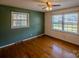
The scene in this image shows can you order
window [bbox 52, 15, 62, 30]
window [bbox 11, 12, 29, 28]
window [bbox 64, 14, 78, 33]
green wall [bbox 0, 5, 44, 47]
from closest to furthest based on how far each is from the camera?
green wall [bbox 0, 5, 44, 47], window [bbox 64, 14, 78, 33], window [bbox 11, 12, 29, 28], window [bbox 52, 15, 62, 30]

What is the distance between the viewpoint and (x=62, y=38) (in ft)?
20.9

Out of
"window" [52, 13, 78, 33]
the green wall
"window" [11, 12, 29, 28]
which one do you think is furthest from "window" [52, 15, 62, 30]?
"window" [11, 12, 29, 28]

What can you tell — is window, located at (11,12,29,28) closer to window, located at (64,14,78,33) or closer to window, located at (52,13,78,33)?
window, located at (52,13,78,33)

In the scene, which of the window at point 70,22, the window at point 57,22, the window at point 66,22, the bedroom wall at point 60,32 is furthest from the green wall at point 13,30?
the window at point 70,22

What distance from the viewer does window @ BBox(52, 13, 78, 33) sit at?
5.47m

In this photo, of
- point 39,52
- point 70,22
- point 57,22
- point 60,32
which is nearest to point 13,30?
point 39,52

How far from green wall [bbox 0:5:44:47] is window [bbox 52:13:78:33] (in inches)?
57.7

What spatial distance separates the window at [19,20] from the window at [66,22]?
88.5 inches

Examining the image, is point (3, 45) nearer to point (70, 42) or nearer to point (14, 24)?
point (14, 24)

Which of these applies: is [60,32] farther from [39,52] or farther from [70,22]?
[39,52]

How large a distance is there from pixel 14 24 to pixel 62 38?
3.32m

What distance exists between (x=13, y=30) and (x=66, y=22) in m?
3.43

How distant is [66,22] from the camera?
6.13 m

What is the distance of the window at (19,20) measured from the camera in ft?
18.3
